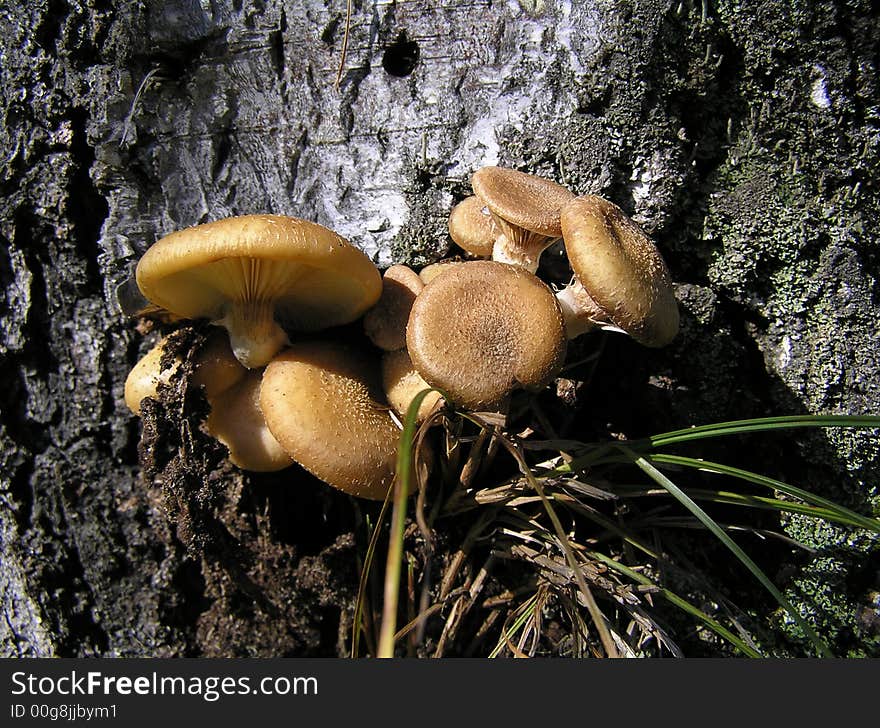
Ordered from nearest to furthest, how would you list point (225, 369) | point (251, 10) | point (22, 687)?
point (22, 687), point (225, 369), point (251, 10)

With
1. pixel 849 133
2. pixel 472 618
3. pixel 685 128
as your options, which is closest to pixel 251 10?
pixel 685 128

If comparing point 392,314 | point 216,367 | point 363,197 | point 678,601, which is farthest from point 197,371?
point 678,601

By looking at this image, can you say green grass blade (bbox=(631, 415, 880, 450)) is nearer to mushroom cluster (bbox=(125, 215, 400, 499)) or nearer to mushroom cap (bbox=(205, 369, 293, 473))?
mushroom cluster (bbox=(125, 215, 400, 499))

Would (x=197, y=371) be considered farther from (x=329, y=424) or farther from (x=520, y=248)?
(x=520, y=248)

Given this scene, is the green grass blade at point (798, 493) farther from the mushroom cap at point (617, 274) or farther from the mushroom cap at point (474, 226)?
the mushroom cap at point (474, 226)

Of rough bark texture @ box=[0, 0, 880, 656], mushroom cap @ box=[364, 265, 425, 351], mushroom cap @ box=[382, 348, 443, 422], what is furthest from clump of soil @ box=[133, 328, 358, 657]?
mushroom cap @ box=[364, 265, 425, 351]

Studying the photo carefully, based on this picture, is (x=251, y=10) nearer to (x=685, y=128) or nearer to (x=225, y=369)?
(x=225, y=369)
